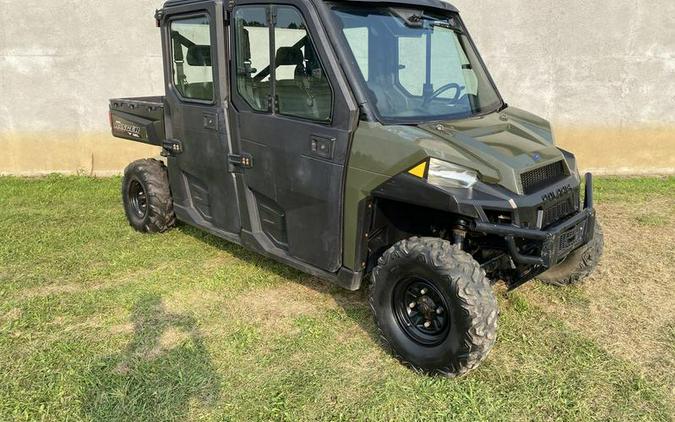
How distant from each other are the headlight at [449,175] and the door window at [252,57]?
1323mm

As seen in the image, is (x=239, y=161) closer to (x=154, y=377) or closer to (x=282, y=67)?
(x=282, y=67)

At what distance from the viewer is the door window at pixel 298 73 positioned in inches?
134

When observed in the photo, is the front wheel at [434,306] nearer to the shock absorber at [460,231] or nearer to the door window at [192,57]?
the shock absorber at [460,231]

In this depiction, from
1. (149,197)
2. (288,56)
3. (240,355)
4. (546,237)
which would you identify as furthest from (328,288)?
(149,197)

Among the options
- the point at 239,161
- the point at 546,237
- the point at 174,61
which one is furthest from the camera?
the point at 174,61

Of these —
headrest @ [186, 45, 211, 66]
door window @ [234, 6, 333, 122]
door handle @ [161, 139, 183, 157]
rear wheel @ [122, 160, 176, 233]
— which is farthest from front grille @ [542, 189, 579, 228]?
rear wheel @ [122, 160, 176, 233]

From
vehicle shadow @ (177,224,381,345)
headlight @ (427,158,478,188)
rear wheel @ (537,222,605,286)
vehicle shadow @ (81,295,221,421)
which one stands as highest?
headlight @ (427,158,478,188)

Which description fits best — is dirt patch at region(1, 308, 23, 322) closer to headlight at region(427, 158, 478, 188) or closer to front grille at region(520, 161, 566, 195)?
headlight at region(427, 158, 478, 188)

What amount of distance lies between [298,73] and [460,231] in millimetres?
1387

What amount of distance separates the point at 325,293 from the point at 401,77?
1.69 m

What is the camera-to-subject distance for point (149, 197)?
17.2 ft

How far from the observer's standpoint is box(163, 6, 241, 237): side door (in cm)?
411

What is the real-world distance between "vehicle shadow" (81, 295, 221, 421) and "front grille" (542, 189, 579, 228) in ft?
6.80

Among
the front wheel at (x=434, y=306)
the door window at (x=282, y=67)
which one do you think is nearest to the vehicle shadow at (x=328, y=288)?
the front wheel at (x=434, y=306)
